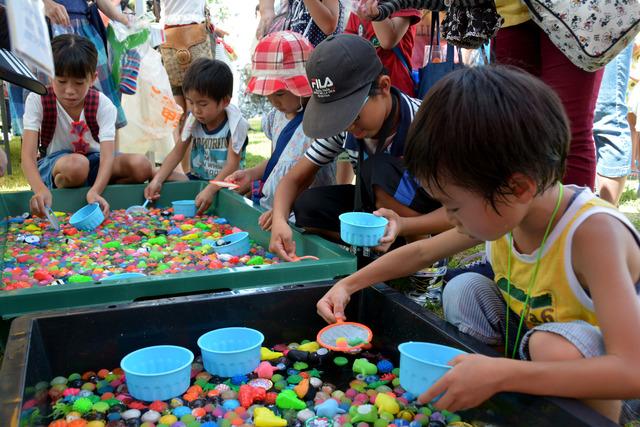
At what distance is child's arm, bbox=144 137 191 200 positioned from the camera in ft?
9.04

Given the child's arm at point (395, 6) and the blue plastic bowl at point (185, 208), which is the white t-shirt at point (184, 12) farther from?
the child's arm at point (395, 6)

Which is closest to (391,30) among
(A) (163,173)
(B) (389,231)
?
(B) (389,231)

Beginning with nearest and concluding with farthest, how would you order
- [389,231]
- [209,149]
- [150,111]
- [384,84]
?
1. [389,231]
2. [384,84]
3. [209,149]
4. [150,111]

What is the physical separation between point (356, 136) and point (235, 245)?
2.13 ft

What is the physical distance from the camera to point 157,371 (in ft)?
4.01

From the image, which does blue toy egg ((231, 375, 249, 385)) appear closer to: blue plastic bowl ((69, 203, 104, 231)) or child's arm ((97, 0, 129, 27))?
blue plastic bowl ((69, 203, 104, 231))

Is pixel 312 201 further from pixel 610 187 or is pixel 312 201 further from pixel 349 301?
pixel 610 187

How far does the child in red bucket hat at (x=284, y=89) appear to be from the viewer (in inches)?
92.5

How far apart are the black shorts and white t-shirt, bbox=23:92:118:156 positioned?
4.11 ft

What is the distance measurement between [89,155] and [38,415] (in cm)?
204

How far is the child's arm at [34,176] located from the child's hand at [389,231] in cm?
148

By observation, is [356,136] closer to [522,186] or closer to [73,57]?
[522,186]

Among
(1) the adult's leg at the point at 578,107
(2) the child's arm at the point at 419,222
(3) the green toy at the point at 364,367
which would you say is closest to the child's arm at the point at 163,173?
(2) the child's arm at the point at 419,222

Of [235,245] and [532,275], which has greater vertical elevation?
[532,275]
